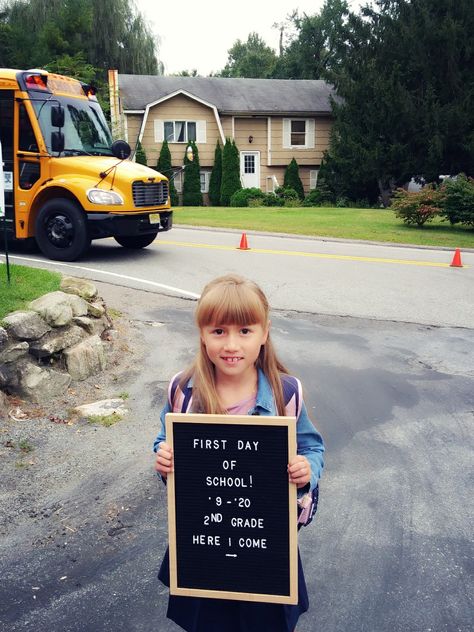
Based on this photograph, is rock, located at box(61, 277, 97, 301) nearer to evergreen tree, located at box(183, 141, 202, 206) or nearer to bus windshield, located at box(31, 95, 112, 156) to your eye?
bus windshield, located at box(31, 95, 112, 156)

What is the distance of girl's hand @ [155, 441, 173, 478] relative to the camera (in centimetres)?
225

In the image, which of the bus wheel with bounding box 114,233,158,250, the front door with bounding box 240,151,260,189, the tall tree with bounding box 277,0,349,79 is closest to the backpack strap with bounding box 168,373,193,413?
the bus wheel with bounding box 114,233,158,250

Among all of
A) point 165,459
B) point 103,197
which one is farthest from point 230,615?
point 103,197

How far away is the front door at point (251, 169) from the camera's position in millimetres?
38844

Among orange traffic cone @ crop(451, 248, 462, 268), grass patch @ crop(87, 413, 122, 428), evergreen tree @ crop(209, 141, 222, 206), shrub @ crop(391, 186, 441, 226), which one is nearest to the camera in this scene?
grass patch @ crop(87, 413, 122, 428)

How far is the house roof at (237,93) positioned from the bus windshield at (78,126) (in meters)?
23.8

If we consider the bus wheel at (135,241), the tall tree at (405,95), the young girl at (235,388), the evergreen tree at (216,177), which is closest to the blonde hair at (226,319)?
the young girl at (235,388)

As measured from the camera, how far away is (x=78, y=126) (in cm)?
1290

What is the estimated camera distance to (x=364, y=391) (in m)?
6.24

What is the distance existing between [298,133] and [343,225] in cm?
1898

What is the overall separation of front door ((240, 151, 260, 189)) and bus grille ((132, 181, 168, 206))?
25926 millimetres

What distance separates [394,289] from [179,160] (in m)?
27.9

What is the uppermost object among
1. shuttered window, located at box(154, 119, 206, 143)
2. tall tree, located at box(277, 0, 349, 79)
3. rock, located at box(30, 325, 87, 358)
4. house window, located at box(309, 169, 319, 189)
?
tall tree, located at box(277, 0, 349, 79)

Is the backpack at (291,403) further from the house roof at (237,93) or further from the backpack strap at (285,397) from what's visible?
the house roof at (237,93)
